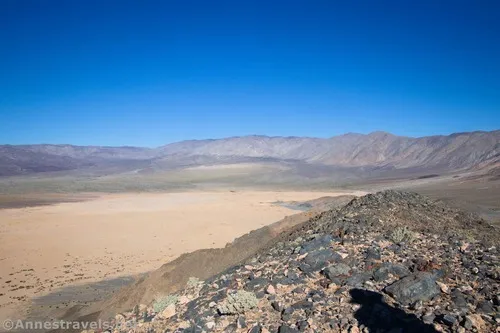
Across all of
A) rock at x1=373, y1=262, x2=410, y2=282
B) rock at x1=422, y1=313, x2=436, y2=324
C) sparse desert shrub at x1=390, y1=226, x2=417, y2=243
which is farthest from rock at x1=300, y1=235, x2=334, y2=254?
rock at x1=422, y1=313, x2=436, y2=324

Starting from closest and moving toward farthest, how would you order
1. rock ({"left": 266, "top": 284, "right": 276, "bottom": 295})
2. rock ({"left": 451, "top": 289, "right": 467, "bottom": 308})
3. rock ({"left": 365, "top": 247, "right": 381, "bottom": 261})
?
rock ({"left": 451, "top": 289, "right": 467, "bottom": 308})
rock ({"left": 266, "top": 284, "right": 276, "bottom": 295})
rock ({"left": 365, "top": 247, "right": 381, "bottom": 261})

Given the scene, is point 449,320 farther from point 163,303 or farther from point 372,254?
point 163,303

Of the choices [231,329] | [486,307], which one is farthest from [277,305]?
[486,307]

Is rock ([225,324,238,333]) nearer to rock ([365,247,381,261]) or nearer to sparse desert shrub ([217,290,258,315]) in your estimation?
sparse desert shrub ([217,290,258,315])

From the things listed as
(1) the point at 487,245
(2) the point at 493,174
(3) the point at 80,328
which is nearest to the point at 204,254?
(3) the point at 80,328

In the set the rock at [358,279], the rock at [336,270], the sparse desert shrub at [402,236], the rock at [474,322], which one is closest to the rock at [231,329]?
the rock at [336,270]

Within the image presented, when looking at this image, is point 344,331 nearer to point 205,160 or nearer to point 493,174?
point 493,174
